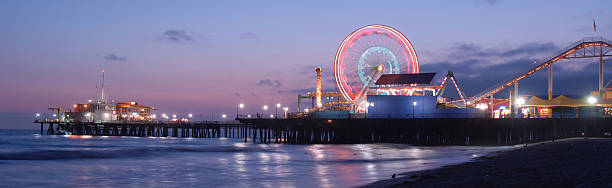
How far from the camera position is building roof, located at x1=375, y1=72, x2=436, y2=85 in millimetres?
65188

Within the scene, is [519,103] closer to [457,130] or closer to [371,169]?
[457,130]

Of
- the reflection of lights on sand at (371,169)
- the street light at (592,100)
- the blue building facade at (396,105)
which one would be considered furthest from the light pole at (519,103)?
the reflection of lights on sand at (371,169)

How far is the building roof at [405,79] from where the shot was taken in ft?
214

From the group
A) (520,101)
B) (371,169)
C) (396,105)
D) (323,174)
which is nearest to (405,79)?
(396,105)

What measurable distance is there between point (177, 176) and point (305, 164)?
353 inches

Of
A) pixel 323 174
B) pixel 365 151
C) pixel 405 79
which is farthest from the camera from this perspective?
pixel 405 79

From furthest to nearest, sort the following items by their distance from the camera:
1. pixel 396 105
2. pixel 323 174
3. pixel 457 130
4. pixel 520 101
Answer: pixel 520 101 < pixel 396 105 < pixel 457 130 < pixel 323 174

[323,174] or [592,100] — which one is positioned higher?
[592,100]

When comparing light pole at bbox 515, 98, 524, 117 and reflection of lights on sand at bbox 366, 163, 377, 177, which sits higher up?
light pole at bbox 515, 98, 524, 117

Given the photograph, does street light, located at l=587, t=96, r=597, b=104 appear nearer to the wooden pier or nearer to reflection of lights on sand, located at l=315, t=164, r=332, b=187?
the wooden pier

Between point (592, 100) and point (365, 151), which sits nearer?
point (365, 151)

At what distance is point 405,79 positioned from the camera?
6575 cm

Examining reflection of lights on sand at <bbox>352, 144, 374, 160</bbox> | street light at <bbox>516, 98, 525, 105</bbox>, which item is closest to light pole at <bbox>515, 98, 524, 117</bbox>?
street light at <bbox>516, 98, 525, 105</bbox>

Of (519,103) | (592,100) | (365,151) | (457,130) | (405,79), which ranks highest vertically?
(405,79)
